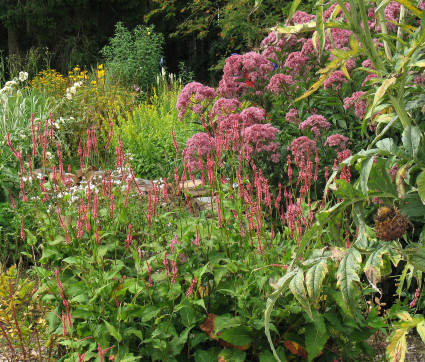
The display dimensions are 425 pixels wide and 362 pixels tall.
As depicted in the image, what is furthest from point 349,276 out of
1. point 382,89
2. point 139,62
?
point 139,62

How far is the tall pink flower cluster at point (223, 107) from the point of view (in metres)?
3.92

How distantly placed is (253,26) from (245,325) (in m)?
9.53

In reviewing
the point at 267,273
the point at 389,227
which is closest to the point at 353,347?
the point at 267,273

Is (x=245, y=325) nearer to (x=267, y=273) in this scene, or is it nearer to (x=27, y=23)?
(x=267, y=273)

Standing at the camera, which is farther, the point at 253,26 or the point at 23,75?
the point at 253,26

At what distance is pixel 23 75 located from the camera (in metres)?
7.45

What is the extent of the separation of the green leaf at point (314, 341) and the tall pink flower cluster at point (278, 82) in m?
2.21

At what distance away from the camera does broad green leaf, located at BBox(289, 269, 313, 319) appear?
5.05 ft

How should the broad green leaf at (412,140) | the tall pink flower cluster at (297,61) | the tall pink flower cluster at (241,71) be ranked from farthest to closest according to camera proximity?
the tall pink flower cluster at (241,71)
the tall pink flower cluster at (297,61)
the broad green leaf at (412,140)

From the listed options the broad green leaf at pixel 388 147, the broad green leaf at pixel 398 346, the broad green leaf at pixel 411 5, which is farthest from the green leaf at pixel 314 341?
the broad green leaf at pixel 411 5

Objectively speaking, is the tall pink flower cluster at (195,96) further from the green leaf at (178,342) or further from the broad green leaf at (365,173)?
the broad green leaf at (365,173)

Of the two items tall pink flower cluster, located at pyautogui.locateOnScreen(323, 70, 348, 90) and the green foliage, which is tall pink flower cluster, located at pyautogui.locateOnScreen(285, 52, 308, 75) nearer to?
tall pink flower cluster, located at pyautogui.locateOnScreen(323, 70, 348, 90)

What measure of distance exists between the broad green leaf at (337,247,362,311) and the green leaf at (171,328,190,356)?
2.58 ft

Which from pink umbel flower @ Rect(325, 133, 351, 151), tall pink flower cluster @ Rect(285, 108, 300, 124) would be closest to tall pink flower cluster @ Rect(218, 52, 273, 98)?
tall pink flower cluster @ Rect(285, 108, 300, 124)
